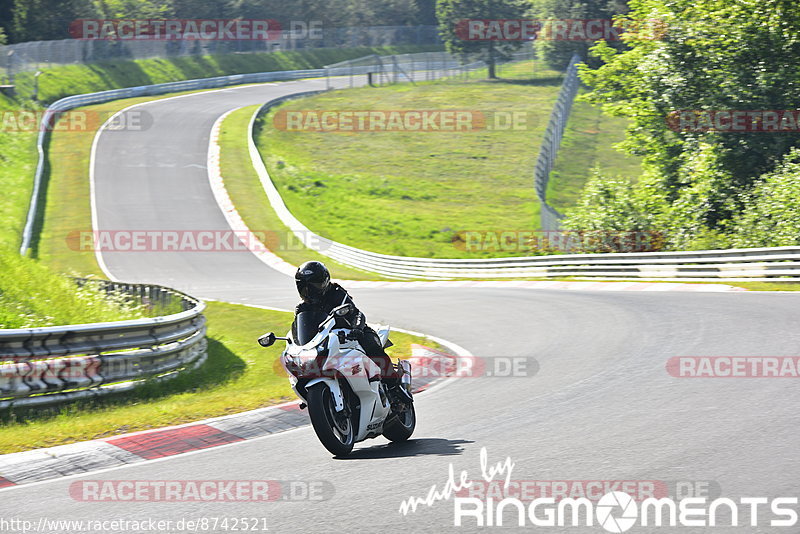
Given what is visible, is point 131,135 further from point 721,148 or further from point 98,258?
point 721,148

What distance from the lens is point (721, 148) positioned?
28.6 metres

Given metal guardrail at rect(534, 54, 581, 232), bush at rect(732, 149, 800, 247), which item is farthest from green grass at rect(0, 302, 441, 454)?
metal guardrail at rect(534, 54, 581, 232)

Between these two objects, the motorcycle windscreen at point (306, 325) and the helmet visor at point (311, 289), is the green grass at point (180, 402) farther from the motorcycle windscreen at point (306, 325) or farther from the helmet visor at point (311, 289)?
the helmet visor at point (311, 289)

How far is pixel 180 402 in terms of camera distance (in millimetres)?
11047

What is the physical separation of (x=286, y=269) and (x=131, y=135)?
978 inches

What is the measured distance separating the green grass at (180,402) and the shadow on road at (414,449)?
2.73m

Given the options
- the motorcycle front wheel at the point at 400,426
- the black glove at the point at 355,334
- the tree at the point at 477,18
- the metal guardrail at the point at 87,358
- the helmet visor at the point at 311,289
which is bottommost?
the metal guardrail at the point at 87,358

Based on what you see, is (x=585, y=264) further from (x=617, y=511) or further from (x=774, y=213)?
(x=617, y=511)

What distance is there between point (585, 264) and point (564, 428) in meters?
20.9

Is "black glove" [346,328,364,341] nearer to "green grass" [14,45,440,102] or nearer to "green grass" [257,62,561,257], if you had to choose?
"green grass" [257,62,561,257]

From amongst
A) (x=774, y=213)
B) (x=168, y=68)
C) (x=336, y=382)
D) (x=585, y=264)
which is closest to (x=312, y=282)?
(x=336, y=382)

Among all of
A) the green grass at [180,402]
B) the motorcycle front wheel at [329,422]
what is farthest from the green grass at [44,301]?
the motorcycle front wheel at [329,422]

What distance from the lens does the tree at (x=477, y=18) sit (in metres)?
86.3

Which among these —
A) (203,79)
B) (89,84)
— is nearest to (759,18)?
(89,84)
